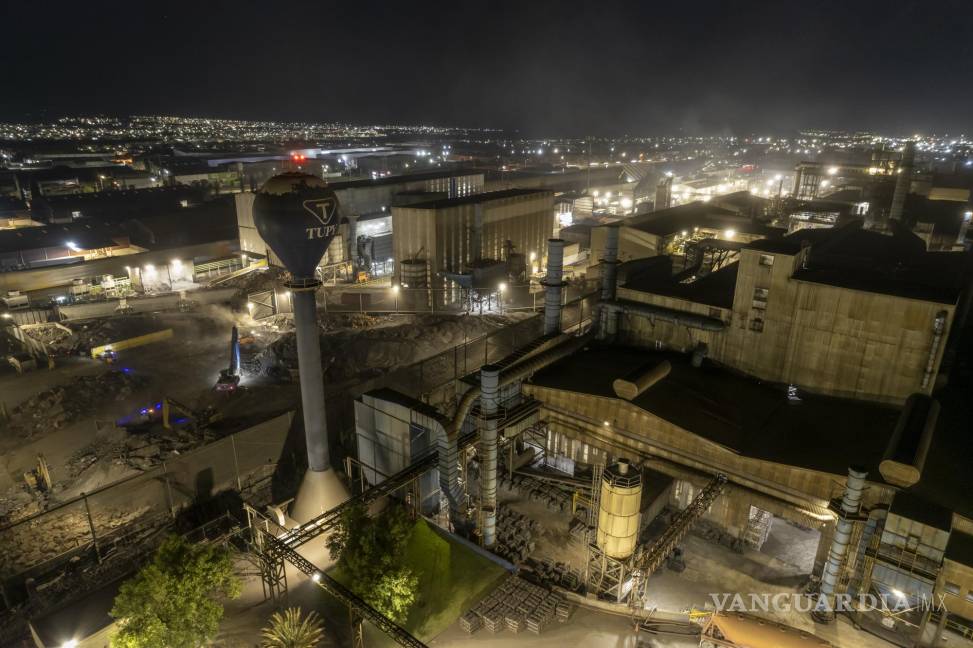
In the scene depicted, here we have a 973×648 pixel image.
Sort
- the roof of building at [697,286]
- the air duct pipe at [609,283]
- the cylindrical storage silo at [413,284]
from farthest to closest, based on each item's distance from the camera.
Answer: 1. the cylindrical storage silo at [413,284]
2. the air duct pipe at [609,283]
3. the roof of building at [697,286]

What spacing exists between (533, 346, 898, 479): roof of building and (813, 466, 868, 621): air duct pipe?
1.36 meters

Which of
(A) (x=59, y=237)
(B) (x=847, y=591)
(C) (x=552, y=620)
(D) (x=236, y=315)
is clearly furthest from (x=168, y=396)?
(A) (x=59, y=237)

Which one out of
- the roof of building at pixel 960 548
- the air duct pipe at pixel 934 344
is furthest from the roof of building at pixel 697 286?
the roof of building at pixel 960 548

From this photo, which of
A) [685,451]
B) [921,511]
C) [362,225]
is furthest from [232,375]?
[921,511]

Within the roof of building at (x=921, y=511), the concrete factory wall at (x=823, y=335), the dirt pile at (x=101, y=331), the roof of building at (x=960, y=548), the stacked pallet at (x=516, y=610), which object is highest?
the concrete factory wall at (x=823, y=335)

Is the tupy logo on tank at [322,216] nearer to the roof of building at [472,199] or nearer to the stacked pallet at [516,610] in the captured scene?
the stacked pallet at [516,610]

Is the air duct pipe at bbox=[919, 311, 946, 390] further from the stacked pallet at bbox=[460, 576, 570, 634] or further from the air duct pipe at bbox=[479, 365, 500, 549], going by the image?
the air duct pipe at bbox=[479, 365, 500, 549]

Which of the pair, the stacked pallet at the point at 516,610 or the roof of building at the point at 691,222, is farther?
the roof of building at the point at 691,222

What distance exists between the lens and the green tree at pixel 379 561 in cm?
1521

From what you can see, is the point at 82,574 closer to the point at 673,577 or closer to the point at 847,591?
the point at 673,577

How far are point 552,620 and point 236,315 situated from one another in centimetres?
3252

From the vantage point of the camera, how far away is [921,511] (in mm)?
15555

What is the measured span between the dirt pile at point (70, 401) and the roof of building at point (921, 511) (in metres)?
33.3

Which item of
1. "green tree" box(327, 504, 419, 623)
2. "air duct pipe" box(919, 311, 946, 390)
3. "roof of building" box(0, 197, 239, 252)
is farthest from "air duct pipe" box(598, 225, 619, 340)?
"roof of building" box(0, 197, 239, 252)
